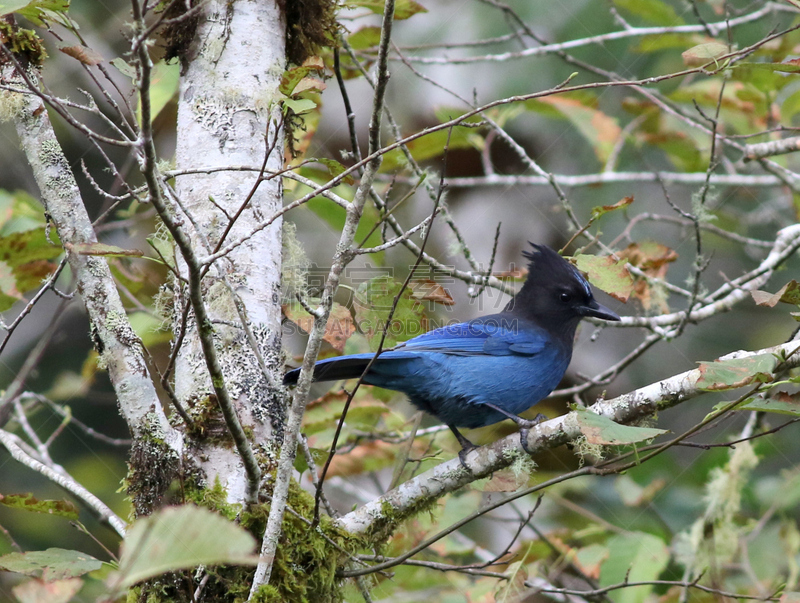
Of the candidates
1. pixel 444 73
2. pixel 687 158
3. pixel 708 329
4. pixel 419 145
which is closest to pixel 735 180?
pixel 687 158

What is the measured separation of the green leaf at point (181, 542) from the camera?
131cm

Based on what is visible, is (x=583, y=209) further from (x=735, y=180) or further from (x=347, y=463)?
(x=347, y=463)

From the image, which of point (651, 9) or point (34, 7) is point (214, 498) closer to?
point (34, 7)

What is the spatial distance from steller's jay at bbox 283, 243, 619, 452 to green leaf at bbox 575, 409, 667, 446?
1.61m

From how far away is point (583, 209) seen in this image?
8.42 m

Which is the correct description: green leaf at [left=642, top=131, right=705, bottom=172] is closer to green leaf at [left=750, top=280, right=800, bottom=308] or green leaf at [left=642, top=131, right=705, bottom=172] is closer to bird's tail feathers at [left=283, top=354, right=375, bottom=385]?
bird's tail feathers at [left=283, top=354, right=375, bottom=385]

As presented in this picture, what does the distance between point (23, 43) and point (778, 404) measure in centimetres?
310

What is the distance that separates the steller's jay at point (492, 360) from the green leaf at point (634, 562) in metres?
0.95

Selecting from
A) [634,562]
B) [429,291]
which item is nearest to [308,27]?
[429,291]

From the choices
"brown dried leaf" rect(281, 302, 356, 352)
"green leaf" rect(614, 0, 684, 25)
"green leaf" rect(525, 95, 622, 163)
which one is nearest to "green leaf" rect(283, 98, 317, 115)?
"brown dried leaf" rect(281, 302, 356, 352)

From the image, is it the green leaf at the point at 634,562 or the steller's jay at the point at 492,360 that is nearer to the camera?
the green leaf at the point at 634,562

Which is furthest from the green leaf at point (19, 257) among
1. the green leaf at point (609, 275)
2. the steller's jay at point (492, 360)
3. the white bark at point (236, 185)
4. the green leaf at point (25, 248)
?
the green leaf at point (609, 275)

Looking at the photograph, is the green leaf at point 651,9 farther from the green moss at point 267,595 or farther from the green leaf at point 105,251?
the green moss at point 267,595

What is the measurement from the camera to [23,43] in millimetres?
3076
